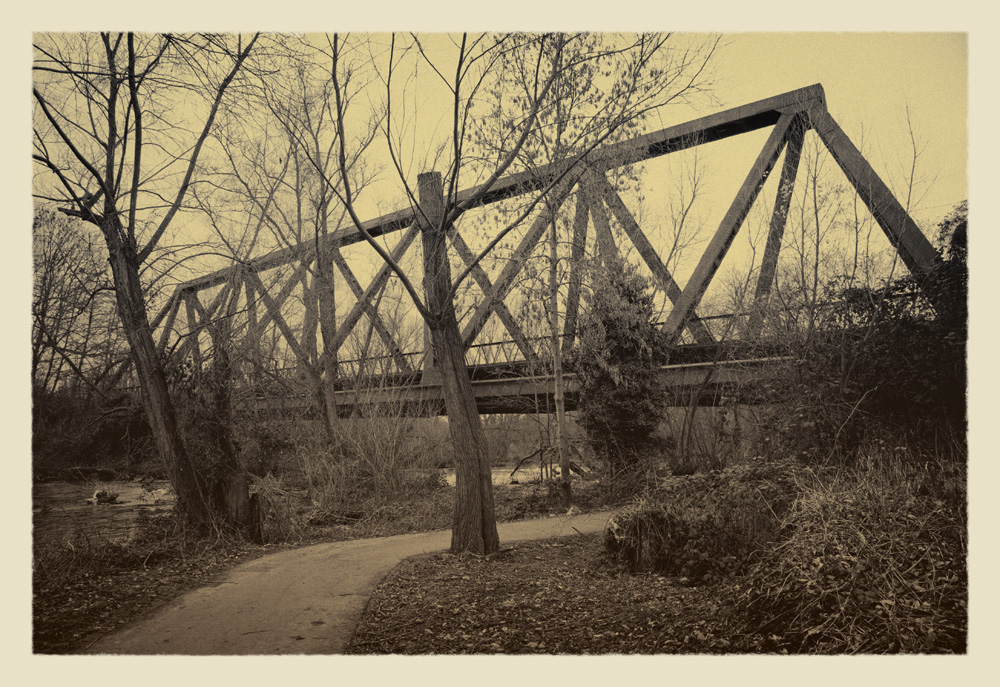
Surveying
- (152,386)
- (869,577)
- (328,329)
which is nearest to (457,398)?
(152,386)

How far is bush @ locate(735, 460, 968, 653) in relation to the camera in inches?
121

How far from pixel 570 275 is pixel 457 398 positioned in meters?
1.36

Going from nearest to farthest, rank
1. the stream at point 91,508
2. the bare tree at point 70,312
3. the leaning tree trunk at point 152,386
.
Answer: the stream at point 91,508 → the bare tree at point 70,312 → the leaning tree trunk at point 152,386

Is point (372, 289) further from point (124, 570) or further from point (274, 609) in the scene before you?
point (274, 609)

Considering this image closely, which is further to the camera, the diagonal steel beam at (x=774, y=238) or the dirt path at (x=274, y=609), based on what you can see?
the diagonal steel beam at (x=774, y=238)

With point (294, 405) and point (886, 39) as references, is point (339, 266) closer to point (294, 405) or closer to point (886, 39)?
point (294, 405)

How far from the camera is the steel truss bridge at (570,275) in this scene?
15.9 feet

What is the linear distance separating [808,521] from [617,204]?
265 centimetres

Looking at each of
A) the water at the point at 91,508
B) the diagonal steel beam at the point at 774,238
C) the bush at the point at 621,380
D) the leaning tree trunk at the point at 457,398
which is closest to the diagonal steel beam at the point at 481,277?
the leaning tree trunk at the point at 457,398

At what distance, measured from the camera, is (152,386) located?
198 inches

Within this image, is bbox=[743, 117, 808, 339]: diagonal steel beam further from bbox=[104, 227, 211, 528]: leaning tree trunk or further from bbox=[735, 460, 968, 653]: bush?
bbox=[104, 227, 211, 528]: leaning tree trunk

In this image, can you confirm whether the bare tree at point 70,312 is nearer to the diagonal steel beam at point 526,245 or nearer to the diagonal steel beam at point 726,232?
the diagonal steel beam at point 526,245

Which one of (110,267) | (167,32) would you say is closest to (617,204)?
(167,32)

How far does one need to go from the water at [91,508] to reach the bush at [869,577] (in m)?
3.73
